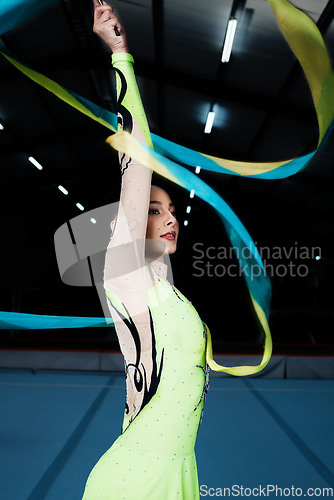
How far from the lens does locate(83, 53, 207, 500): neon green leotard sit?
0.69 meters

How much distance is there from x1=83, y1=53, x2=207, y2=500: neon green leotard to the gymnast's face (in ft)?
0.18

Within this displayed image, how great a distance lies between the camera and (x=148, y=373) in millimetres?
712

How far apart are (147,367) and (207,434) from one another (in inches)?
86.5

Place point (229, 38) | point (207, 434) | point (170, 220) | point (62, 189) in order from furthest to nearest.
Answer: point (62, 189) → point (229, 38) → point (207, 434) → point (170, 220)

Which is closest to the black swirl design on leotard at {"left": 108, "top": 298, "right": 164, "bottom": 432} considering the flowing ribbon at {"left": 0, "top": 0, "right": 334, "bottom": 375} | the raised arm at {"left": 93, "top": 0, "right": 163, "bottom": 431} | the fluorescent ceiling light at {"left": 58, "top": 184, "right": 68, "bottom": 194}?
the raised arm at {"left": 93, "top": 0, "right": 163, "bottom": 431}

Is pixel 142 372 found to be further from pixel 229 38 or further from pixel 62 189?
pixel 62 189

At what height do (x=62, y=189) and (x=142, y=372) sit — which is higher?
(x=62, y=189)

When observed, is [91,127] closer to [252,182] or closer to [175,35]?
[175,35]

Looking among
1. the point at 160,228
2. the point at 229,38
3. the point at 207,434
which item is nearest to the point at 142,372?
the point at 160,228

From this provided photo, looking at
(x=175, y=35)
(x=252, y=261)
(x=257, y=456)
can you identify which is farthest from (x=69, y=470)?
(x=175, y=35)

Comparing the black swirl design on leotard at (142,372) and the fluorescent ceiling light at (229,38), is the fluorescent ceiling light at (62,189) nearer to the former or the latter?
the fluorescent ceiling light at (229,38)

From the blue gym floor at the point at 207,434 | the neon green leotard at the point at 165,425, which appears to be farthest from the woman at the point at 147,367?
the blue gym floor at the point at 207,434

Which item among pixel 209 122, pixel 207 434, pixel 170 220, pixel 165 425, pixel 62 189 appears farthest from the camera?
pixel 62 189

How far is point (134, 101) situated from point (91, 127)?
33.0ft
